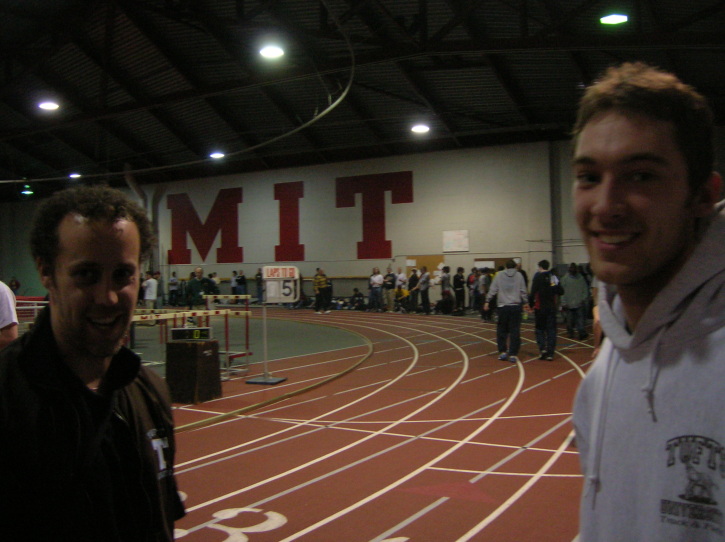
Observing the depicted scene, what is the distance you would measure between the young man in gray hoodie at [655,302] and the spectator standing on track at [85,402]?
110 centimetres

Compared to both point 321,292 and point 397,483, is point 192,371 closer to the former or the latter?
point 397,483

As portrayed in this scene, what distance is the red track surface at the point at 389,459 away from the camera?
405cm

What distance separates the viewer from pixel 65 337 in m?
1.48

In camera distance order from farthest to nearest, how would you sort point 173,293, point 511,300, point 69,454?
point 173,293 < point 511,300 < point 69,454

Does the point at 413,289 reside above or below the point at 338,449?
above

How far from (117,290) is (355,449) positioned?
15.2 ft

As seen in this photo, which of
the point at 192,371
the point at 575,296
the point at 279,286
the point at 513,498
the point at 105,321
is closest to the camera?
the point at 105,321

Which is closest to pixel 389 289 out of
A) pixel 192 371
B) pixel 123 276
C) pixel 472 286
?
pixel 472 286

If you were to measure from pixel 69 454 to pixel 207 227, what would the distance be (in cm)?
3015

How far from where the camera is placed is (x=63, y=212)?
1.56 meters

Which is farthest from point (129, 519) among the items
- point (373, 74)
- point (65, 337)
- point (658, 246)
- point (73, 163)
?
point (73, 163)

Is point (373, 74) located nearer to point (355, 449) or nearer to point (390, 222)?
point (390, 222)

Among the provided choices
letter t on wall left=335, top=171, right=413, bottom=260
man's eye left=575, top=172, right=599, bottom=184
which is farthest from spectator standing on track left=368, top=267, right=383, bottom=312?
man's eye left=575, top=172, right=599, bottom=184

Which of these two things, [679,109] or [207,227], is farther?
[207,227]
